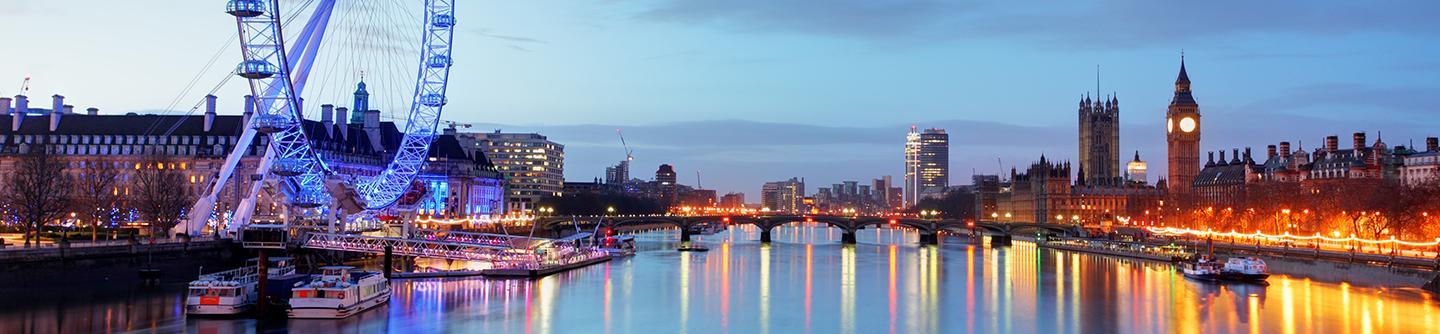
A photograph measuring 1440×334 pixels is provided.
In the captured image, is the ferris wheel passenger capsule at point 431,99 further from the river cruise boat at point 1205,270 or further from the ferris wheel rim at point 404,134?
the river cruise boat at point 1205,270

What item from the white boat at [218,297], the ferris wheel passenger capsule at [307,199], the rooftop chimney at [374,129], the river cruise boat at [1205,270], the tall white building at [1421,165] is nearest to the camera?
the white boat at [218,297]

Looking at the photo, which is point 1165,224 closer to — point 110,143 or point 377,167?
point 377,167

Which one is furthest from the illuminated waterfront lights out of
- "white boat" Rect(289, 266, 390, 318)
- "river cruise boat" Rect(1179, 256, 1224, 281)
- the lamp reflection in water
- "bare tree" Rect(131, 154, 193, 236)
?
"bare tree" Rect(131, 154, 193, 236)

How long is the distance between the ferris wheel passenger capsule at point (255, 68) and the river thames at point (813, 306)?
11.9 metres

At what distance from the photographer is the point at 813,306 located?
72.8 meters

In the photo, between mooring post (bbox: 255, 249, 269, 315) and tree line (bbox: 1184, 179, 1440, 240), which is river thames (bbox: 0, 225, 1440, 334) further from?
tree line (bbox: 1184, 179, 1440, 240)

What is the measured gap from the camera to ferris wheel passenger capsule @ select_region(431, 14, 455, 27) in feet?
302

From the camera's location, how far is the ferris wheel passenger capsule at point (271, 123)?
76.0 meters

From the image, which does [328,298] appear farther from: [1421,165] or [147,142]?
[1421,165]

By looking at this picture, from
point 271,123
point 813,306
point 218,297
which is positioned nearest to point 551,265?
point 271,123

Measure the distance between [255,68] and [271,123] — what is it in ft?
19.8

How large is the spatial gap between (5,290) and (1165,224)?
5797 inches

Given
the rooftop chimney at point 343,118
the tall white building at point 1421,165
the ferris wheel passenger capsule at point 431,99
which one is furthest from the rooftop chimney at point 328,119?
the tall white building at point 1421,165

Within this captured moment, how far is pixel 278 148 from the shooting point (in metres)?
80.1
